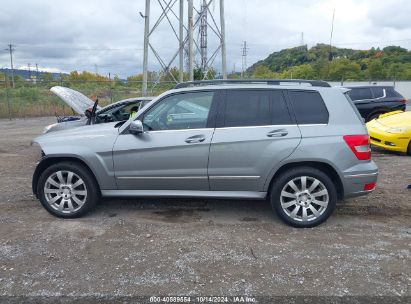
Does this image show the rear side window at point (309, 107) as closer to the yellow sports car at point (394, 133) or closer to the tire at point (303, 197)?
the tire at point (303, 197)

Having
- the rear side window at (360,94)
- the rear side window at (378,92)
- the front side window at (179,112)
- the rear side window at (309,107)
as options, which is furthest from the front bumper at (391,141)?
the front side window at (179,112)

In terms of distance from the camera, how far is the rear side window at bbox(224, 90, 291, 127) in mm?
4262

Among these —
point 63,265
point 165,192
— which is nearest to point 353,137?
point 165,192

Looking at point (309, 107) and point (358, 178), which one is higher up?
point (309, 107)

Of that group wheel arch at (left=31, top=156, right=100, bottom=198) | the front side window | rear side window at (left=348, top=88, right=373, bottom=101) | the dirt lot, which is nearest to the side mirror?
the front side window

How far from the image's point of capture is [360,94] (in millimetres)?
12195

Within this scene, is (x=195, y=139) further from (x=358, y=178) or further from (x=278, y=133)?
(x=358, y=178)

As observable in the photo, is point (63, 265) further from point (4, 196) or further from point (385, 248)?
point (385, 248)

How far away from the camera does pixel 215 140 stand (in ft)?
13.9

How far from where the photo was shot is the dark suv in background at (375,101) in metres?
12.0

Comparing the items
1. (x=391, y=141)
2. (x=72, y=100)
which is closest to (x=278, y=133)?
(x=72, y=100)

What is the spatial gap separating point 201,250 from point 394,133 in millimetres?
6608

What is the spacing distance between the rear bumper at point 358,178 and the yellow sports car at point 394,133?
476cm

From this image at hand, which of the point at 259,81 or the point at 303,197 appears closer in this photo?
the point at 303,197
